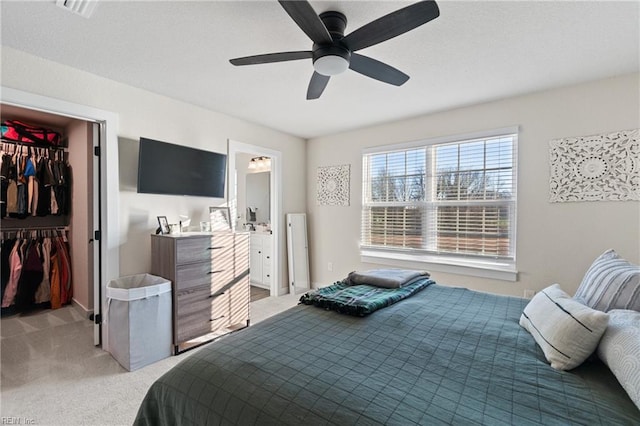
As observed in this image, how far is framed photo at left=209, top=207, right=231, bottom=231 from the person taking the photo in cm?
338

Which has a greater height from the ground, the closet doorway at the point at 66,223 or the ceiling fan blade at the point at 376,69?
the ceiling fan blade at the point at 376,69

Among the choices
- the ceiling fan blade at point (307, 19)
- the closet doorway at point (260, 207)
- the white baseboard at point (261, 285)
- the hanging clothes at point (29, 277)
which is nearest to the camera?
the ceiling fan blade at point (307, 19)

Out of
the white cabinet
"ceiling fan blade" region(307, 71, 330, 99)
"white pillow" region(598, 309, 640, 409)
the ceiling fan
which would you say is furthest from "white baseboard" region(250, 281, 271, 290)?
"white pillow" region(598, 309, 640, 409)

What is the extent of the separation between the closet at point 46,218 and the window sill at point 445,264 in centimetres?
352

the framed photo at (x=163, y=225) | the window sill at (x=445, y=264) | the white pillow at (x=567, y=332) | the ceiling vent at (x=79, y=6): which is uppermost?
the ceiling vent at (x=79, y=6)

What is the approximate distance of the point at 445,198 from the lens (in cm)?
362

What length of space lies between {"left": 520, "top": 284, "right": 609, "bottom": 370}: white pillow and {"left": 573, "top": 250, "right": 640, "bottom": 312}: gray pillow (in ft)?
0.69

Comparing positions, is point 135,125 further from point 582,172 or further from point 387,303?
point 582,172

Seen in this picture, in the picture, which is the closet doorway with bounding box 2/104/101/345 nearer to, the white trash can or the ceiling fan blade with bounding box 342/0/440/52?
the white trash can

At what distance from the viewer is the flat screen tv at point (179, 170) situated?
279 cm

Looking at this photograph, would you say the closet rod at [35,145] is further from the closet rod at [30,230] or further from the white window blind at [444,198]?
the white window blind at [444,198]

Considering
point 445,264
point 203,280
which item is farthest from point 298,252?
point 445,264

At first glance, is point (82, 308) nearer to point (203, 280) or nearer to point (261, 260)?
point (203, 280)

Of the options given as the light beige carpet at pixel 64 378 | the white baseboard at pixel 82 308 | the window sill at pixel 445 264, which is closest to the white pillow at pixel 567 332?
the window sill at pixel 445 264
